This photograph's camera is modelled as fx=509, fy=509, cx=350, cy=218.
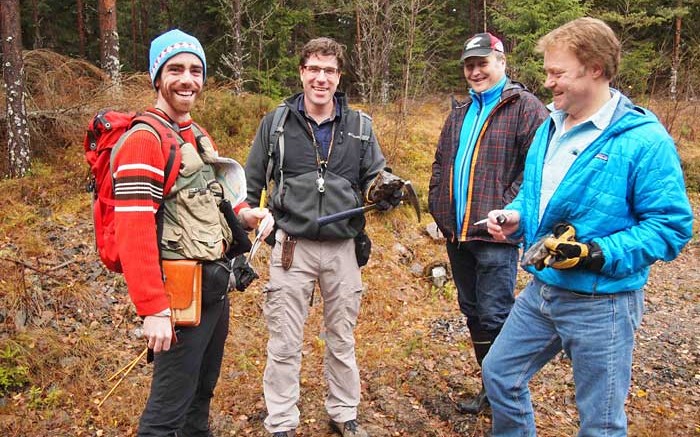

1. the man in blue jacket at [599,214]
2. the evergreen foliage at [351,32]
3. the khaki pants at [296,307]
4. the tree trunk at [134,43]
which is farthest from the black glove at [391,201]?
the tree trunk at [134,43]

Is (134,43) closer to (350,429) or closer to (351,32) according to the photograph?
(351,32)

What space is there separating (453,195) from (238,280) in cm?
164

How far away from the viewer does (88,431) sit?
→ 3684mm

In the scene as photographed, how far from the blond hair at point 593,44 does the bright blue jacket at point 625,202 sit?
202mm

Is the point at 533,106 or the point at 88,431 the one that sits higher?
the point at 533,106

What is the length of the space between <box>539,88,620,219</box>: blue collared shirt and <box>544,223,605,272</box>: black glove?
0.29m

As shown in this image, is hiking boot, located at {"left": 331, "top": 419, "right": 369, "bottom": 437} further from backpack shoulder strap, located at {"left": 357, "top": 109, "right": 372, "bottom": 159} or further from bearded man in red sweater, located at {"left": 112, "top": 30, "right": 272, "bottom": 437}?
backpack shoulder strap, located at {"left": 357, "top": 109, "right": 372, "bottom": 159}

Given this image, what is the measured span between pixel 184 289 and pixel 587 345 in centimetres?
185

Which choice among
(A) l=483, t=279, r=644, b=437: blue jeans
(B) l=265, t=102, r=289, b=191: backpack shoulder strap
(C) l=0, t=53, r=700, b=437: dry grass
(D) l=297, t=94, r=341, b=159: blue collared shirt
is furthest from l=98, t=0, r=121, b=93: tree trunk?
(A) l=483, t=279, r=644, b=437: blue jeans

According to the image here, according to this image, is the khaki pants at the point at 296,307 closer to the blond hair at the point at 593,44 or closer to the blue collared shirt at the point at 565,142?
the blue collared shirt at the point at 565,142

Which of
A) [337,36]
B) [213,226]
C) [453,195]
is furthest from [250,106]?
[337,36]

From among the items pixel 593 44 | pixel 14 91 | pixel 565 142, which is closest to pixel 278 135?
pixel 565 142

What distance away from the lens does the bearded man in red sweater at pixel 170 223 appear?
2.13 meters

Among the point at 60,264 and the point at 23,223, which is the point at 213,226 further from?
the point at 23,223
